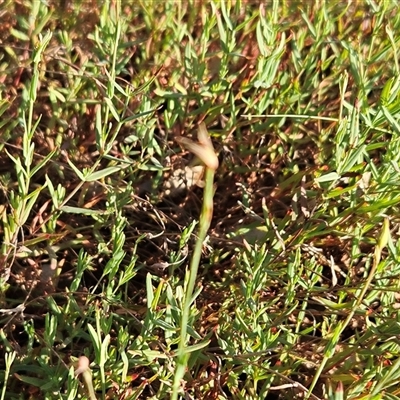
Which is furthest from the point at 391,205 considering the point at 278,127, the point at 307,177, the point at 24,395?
the point at 24,395

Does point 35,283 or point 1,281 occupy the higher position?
point 1,281

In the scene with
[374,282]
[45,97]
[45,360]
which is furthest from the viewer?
[45,97]

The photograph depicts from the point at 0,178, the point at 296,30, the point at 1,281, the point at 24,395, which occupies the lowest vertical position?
the point at 24,395

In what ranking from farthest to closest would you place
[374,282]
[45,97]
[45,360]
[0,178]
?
[45,97] < [0,178] < [374,282] < [45,360]

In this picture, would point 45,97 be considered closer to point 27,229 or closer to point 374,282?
point 27,229

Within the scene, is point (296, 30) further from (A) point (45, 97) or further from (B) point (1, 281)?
(B) point (1, 281)

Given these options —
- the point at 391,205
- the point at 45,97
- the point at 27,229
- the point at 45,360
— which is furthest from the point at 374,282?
the point at 45,97

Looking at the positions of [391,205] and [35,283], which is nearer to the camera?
[391,205]
